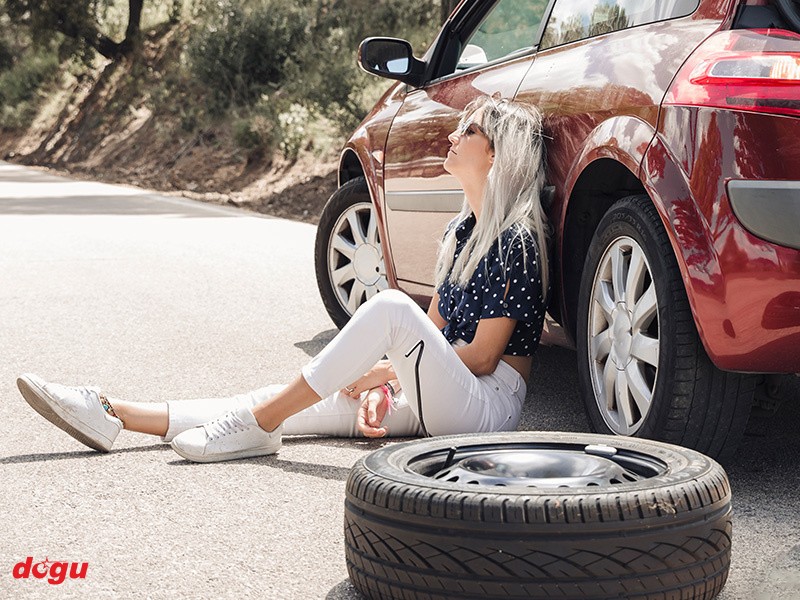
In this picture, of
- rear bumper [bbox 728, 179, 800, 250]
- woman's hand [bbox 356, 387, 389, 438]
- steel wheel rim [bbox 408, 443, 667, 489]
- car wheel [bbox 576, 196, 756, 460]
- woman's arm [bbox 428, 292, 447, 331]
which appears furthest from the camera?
woman's arm [bbox 428, 292, 447, 331]

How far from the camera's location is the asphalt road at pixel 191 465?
2982 millimetres

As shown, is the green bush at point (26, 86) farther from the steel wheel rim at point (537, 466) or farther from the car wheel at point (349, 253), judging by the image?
the steel wheel rim at point (537, 466)

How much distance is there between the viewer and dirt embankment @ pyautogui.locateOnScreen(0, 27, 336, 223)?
18.0m

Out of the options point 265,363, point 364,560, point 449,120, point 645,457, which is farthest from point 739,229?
point 265,363

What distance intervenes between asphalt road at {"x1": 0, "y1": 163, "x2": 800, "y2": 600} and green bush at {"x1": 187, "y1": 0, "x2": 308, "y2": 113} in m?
13.3

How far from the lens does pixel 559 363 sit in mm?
5840

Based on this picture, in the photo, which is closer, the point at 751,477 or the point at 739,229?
the point at 739,229

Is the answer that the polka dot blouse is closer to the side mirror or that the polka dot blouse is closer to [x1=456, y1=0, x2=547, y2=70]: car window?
[x1=456, y1=0, x2=547, y2=70]: car window

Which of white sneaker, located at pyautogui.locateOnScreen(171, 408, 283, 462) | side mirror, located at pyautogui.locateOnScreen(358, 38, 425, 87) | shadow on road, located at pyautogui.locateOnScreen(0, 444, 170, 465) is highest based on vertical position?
side mirror, located at pyautogui.locateOnScreen(358, 38, 425, 87)

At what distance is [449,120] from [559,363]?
1.43m

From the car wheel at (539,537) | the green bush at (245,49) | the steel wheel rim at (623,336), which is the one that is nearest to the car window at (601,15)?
the steel wheel rim at (623,336)

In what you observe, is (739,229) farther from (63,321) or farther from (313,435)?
(63,321)

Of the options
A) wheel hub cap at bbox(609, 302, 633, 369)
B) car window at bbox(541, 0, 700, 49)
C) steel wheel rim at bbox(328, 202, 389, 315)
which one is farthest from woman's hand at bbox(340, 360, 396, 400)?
steel wheel rim at bbox(328, 202, 389, 315)

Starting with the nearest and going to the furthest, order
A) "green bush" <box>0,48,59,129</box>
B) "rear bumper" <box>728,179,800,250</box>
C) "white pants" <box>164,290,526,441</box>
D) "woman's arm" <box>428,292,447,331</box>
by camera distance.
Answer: "rear bumper" <box>728,179,800,250</box> → "white pants" <box>164,290,526,441</box> → "woman's arm" <box>428,292,447,331</box> → "green bush" <box>0,48,59,129</box>
